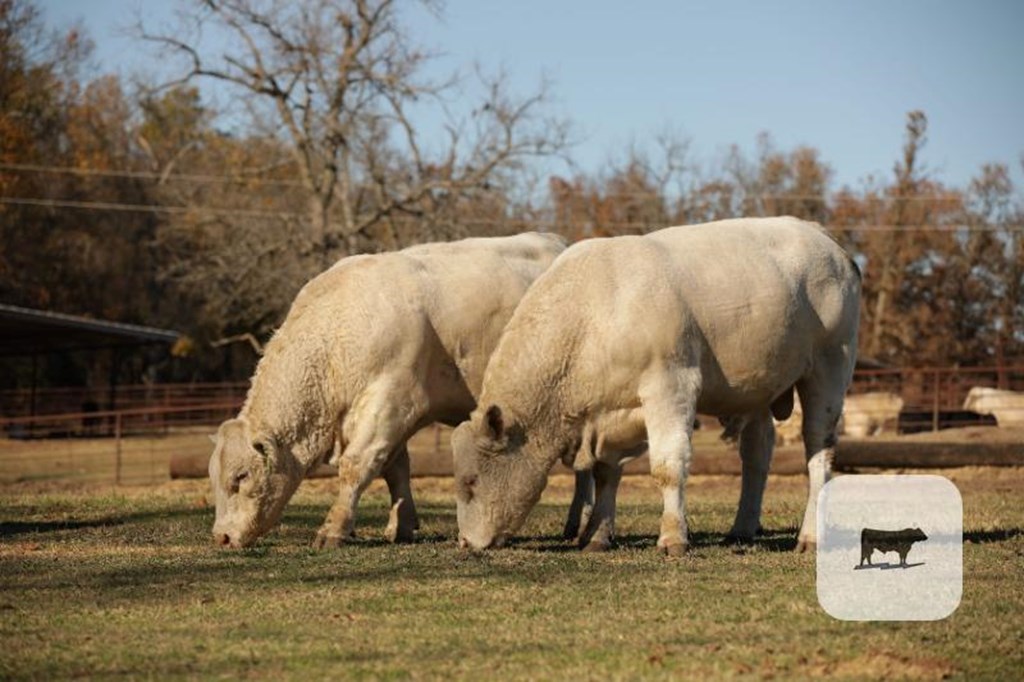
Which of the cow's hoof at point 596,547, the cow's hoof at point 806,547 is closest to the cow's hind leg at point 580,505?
the cow's hoof at point 596,547

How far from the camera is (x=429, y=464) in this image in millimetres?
23312

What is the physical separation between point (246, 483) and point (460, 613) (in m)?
4.49

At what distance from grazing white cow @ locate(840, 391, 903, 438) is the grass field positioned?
22.2m

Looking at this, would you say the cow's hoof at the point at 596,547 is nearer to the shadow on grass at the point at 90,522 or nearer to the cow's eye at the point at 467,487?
the cow's eye at the point at 467,487

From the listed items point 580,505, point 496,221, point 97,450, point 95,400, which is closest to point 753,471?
point 580,505

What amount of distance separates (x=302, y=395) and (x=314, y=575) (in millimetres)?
2869

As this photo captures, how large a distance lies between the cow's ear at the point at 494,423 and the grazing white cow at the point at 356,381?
1.56 m

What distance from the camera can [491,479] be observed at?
12.1 metres

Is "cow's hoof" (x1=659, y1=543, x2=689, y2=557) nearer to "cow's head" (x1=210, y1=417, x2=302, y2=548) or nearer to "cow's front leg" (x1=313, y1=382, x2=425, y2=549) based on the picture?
"cow's front leg" (x1=313, y1=382, x2=425, y2=549)

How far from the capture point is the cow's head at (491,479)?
474 inches

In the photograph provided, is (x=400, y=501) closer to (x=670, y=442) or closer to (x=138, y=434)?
(x=670, y=442)

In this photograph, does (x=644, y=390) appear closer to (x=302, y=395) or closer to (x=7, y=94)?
(x=302, y=395)

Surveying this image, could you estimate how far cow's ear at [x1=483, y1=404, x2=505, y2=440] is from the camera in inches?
467

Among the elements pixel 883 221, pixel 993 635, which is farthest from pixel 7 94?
pixel 993 635
